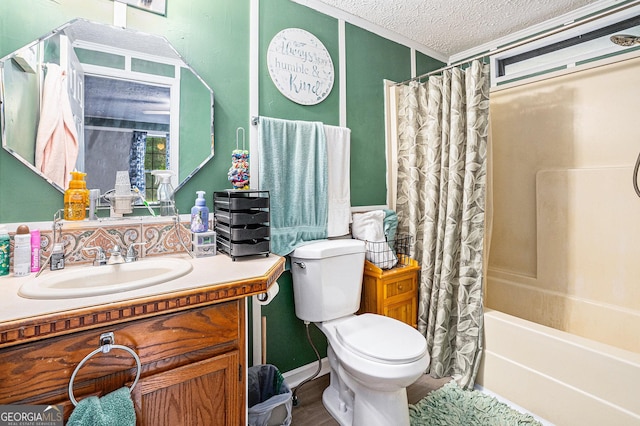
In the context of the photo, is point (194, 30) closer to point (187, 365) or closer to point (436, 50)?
point (187, 365)

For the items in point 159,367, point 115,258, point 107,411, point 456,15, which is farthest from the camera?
point 456,15

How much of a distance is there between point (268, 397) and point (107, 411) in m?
0.96

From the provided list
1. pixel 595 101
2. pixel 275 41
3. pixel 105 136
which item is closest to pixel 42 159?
pixel 105 136

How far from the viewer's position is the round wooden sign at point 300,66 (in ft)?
6.04

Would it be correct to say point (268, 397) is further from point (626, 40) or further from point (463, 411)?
point (626, 40)

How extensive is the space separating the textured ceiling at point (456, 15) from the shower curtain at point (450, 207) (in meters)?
0.42

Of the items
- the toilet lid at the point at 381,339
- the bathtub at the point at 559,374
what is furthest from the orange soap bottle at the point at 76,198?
the bathtub at the point at 559,374

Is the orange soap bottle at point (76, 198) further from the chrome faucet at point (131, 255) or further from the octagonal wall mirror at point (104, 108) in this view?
the chrome faucet at point (131, 255)

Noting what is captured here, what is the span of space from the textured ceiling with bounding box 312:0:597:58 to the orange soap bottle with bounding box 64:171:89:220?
5.65 ft

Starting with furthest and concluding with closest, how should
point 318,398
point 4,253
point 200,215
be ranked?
point 318,398
point 200,215
point 4,253

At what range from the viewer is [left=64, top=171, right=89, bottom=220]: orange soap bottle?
1.27 meters

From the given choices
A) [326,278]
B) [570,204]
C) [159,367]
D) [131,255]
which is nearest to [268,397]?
[326,278]

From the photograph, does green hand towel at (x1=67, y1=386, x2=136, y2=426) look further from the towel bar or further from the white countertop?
the white countertop

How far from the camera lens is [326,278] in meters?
1.70
